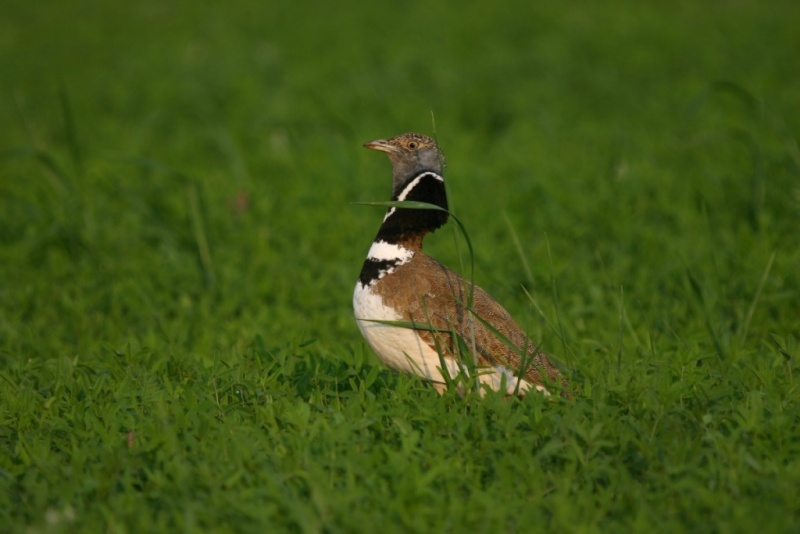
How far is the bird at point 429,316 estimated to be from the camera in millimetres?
4066

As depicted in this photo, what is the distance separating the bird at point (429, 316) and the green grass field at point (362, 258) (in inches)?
5.8

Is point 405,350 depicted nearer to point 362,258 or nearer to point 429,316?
point 429,316

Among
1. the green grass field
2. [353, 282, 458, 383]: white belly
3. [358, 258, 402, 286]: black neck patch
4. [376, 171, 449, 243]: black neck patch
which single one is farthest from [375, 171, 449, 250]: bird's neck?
the green grass field

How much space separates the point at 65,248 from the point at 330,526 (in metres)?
4.06

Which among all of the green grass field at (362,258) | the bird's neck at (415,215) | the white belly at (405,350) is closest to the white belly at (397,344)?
the white belly at (405,350)

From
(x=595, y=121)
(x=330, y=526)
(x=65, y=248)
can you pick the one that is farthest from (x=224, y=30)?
(x=330, y=526)

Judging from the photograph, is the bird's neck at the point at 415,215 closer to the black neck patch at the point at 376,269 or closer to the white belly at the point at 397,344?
the black neck patch at the point at 376,269

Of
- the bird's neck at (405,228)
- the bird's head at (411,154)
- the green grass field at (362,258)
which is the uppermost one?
the bird's head at (411,154)

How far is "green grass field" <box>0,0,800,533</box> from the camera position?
3.34m

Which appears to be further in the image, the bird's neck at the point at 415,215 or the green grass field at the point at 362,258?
the bird's neck at the point at 415,215

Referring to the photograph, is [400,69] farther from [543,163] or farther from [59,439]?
[59,439]

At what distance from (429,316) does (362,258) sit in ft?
8.13

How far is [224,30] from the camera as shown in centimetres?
1295

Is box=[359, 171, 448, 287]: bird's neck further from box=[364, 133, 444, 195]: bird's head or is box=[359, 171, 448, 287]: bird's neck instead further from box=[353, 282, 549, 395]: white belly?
box=[353, 282, 549, 395]: white belly
